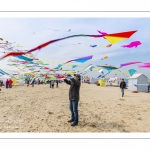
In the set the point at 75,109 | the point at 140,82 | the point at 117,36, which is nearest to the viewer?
the point at 75,109

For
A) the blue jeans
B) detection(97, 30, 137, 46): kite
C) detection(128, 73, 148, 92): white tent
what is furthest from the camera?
detection(128, 73, 148, 92): white tent

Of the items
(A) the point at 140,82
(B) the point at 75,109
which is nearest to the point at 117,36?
(B) the point at 75,109

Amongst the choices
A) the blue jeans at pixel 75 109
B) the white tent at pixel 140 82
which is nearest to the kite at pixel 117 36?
the blue jeans at pixel 75 109

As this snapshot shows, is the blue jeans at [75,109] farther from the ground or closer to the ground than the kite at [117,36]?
closer to the ground

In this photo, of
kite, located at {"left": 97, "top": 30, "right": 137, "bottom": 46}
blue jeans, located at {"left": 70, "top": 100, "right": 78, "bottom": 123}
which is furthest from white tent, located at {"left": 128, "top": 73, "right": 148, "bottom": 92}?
blue jeans, located at {"left": 70, "top": 100, "right": 78, "bottom": 123}

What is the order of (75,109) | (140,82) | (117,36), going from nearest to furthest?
(75,109), (117,36), (140,82)

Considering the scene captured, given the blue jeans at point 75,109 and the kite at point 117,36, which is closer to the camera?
the blue jeans at point 75,109

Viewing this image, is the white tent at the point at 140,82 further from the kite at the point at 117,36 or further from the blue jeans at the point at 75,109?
the blue jeans at the point at 75,109

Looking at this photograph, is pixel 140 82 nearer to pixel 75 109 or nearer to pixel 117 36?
pixel 117 36

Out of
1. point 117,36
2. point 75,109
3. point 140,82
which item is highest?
point 117,36

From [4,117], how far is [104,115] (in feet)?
10.2

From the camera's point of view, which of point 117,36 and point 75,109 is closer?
point 75,109

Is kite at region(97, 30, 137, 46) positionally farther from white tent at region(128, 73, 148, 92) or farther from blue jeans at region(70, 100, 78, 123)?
white tent at region(128, 73, 148, 92)

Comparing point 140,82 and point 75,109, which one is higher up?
point 140,82
